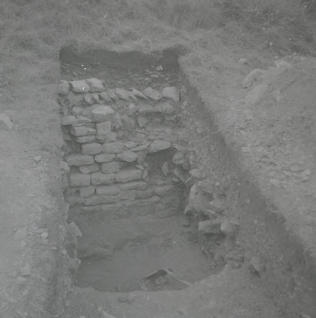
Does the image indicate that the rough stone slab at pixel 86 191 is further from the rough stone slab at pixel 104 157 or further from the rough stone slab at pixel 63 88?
the rough stone slab at pixel 63 88

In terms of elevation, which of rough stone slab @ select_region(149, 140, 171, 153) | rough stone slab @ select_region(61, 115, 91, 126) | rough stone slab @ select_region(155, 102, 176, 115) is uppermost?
rough stone slab @ select_region(155, 102, 176, 115)

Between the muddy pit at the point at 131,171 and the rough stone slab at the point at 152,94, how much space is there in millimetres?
17

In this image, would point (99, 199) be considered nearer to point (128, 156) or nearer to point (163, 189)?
point (128, 156)

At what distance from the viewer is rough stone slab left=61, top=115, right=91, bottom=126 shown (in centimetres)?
665

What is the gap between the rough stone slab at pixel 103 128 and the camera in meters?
6.80

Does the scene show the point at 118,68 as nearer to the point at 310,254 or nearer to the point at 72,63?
the point at 72,63

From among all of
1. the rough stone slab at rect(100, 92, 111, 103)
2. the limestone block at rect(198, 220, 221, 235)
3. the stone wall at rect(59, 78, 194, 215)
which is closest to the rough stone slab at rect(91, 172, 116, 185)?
the stone wall at rect(59, 78, 194, 215)

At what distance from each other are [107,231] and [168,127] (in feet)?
6.25

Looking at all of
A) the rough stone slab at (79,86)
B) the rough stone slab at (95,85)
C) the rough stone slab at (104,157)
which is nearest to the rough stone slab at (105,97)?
the rough stone slab at (95,85)

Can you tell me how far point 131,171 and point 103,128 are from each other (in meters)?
0.81

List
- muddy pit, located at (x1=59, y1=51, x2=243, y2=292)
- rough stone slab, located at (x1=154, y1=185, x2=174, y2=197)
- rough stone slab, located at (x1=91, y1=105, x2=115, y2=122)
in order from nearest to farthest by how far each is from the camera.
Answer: muddy pit, located at (x1=59, y1=51, x2=243, y2=292), rough stone slab, located at (x1=91, y1=105, x2=115, y2=122), rough stone slab, located at (x1=154, y1=185, x2=174, y2=197)

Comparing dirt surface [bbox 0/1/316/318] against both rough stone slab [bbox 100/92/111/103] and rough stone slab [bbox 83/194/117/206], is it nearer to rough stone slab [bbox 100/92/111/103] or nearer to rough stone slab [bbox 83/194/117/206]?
rough stone slab [bbox 100/92/111/103]

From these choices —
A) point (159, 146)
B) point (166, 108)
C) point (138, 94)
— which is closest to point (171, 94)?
point (166, 108)

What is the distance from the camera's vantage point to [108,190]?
277 inches
